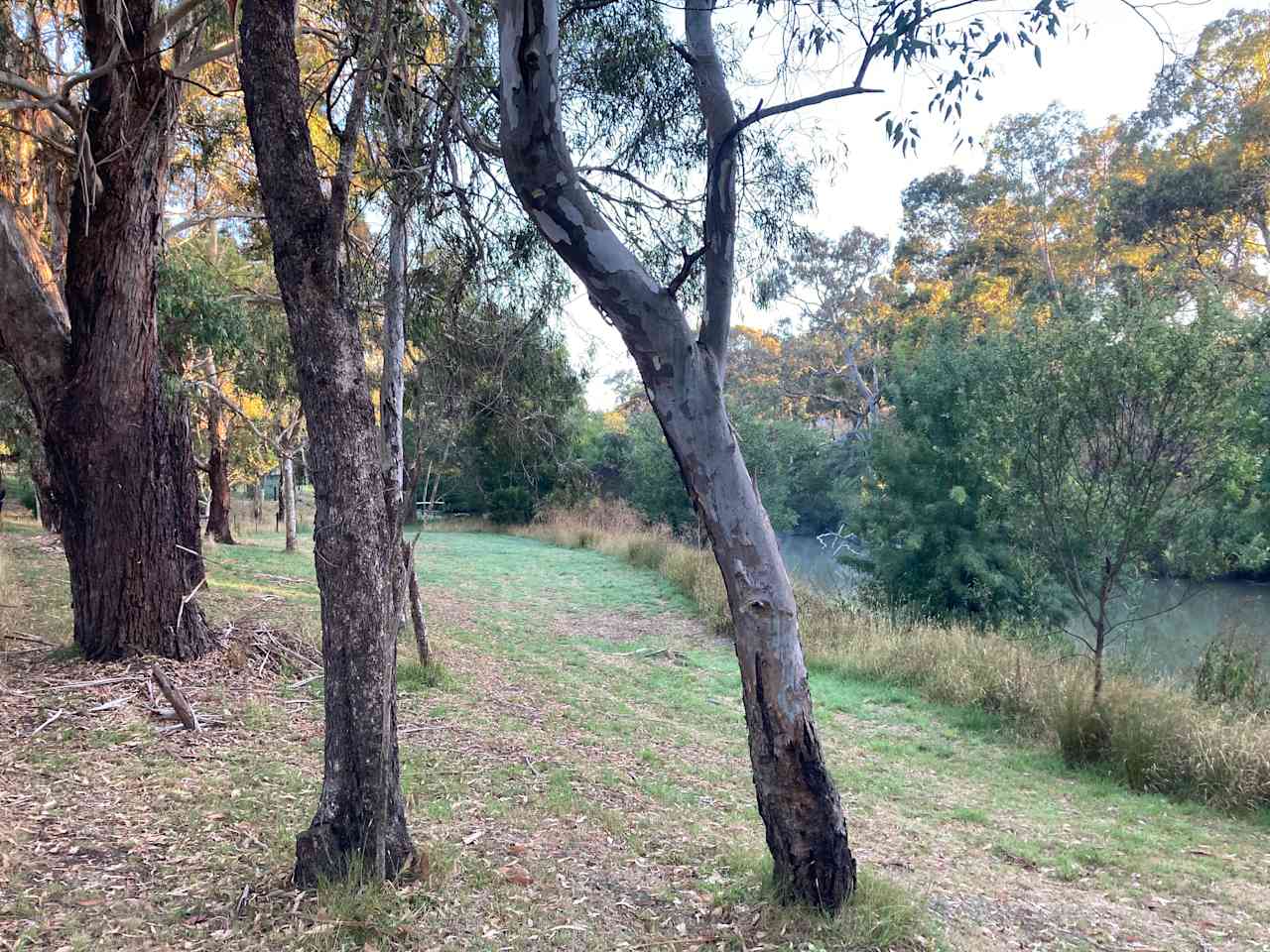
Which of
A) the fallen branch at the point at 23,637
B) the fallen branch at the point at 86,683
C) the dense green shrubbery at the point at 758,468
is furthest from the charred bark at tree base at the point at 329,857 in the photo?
the dense green shrubbery at the point at 758,468

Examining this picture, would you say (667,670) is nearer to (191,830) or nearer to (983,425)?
(983,425)

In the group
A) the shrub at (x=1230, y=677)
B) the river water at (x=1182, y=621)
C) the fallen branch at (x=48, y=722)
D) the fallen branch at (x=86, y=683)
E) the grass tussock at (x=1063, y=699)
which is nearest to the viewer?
the fallen branch at (x=48, y=722)

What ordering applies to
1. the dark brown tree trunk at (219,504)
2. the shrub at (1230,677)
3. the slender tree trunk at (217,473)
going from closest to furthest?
the shrub at (1230,677), the slender tree trunk at (217,473), the dark brown tree trunk at (219,504)

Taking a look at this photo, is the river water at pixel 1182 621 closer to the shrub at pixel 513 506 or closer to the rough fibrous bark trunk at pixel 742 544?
the rough fibrous bark trunk at pixel 742 544

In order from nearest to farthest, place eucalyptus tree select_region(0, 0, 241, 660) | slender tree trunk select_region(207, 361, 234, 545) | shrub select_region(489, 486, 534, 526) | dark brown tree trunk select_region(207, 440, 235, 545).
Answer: eucalyptus tree select_region(0, 0, 241, 660), slender tree trunk select_region(207, 361, 234, 545), dark brown tree trunk select_region(207, 440, 235, 545), shrub select_region(489, 486, 534, 526)

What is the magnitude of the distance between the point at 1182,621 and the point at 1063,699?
32.1 ft

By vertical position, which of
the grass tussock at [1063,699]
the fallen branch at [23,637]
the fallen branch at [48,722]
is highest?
the fallen branch at [23,637]

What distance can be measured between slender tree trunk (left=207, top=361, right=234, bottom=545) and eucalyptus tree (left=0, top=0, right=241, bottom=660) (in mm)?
8565

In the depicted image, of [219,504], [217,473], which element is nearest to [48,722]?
[217,473]

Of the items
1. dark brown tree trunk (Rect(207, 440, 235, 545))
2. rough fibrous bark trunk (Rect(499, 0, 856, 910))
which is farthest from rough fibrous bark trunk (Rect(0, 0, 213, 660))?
dark brown tree trunk (Rect(207, 440, 235, 545))

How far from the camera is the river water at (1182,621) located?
9031 millimetres

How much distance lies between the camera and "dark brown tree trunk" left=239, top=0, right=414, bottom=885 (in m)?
2.83

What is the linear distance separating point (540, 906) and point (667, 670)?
20.0 feet

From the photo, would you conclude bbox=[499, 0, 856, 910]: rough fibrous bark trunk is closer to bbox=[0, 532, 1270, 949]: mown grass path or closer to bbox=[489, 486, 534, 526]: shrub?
bbox=[0, 532, 1270, 949]: mown grass path
